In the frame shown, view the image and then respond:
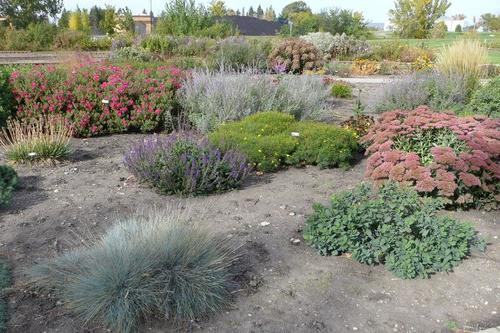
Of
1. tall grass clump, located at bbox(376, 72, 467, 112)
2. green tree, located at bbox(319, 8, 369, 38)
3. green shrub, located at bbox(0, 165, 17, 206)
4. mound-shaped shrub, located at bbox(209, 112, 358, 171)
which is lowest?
green shrub, located at bbox(0, 165, 17, 206)

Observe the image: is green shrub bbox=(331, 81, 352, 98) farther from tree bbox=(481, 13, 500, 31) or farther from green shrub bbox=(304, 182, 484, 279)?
tree bbox=(481, 13, 500, 31)

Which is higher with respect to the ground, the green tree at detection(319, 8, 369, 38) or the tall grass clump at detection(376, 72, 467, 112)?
the green tree at detection(319, 8, 369, 38)

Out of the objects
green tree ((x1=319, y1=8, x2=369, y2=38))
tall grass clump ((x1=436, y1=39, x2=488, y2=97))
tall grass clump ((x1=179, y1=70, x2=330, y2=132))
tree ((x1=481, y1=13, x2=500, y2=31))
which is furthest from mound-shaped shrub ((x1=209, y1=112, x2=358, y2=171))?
tree ((x1=481, y1=13, x2=500, y2=31))

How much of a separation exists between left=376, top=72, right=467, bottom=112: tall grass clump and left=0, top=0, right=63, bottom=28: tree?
3075 centimetres

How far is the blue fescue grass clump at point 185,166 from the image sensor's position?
5473 mm

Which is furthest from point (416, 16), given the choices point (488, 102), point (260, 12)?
point (260, 12)

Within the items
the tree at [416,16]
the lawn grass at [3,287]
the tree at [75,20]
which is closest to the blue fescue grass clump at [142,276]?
the lawn grass at [3,287]

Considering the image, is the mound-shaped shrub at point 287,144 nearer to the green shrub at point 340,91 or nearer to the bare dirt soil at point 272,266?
the bare dirt soil at point 272,266

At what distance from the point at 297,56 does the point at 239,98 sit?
9598mm

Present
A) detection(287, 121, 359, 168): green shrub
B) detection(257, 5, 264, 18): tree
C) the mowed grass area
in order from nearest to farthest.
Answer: detection(287, 121, 359, 168): green shrub < the mowed grass area < detection(257, 5, 264, 18): tree

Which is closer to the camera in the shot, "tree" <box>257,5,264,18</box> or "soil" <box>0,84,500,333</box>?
"soil" <box>0,84,500,333</box>

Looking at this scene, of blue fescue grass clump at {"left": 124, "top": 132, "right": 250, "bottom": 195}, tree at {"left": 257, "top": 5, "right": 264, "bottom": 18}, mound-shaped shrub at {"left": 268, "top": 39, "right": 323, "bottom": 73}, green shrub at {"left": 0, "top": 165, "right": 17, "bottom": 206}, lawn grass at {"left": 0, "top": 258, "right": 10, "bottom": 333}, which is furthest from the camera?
tree at {"left": 257, "top": 5, "right": 264, "bottom": 18}

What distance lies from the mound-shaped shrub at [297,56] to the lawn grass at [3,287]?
14.2 m

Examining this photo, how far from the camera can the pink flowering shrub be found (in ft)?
27.0
